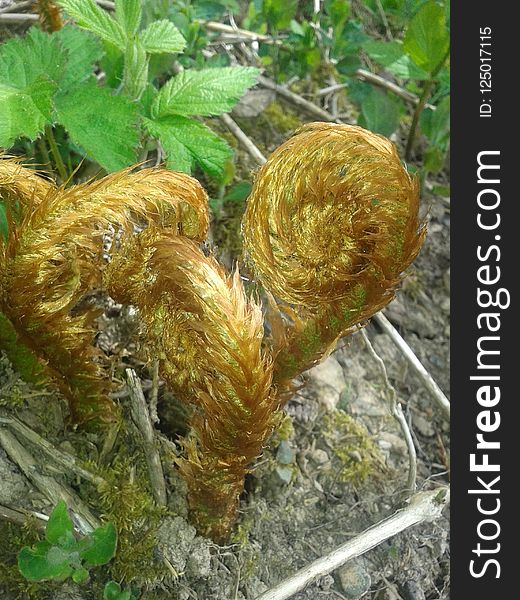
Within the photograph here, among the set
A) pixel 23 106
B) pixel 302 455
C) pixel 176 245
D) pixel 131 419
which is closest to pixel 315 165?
pixel 176 245

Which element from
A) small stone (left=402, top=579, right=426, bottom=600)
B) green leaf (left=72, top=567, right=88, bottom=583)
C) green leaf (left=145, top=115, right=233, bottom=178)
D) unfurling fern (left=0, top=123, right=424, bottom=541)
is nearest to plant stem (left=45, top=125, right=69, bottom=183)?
green leaf (left=145, top=115, right=233, bottom=178)

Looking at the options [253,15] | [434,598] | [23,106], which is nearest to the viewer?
[23,106]

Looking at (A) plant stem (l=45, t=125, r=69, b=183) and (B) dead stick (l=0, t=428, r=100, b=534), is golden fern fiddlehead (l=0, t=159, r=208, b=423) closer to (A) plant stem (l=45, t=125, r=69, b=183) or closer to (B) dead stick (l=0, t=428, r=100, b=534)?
(B) dead stick (l=0, t=428, r=100, b=534)

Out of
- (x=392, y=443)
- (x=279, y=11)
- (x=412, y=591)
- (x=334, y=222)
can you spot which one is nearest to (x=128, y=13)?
(x=334, y=222)

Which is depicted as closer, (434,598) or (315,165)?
(315,165)

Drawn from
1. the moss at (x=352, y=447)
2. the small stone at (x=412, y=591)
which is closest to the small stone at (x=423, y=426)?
the moss at (x=352, y=447)

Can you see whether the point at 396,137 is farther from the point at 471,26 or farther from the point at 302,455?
the point at 302,455
